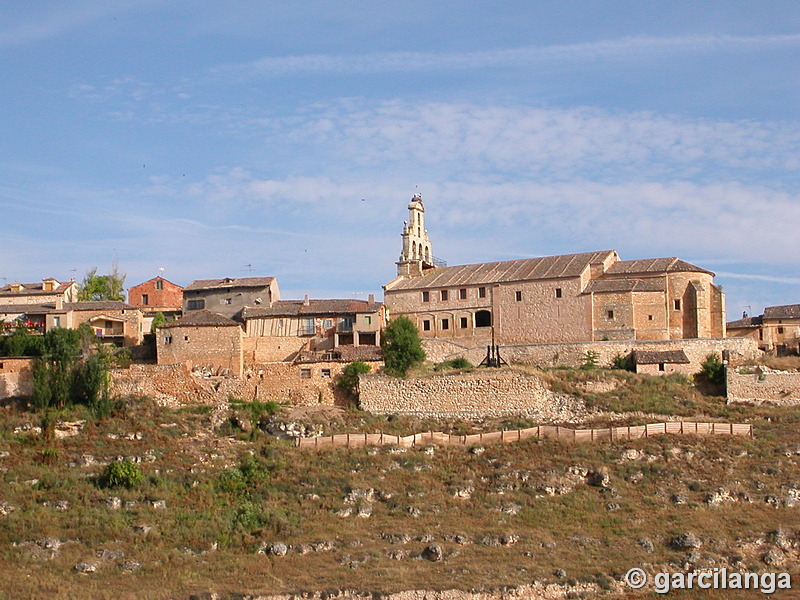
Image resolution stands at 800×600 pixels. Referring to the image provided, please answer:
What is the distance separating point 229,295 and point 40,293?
11.3 metres

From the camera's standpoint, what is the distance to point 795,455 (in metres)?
41.2

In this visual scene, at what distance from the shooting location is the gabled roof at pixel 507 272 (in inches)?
2283

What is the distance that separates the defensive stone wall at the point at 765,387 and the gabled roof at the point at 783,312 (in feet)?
37.5

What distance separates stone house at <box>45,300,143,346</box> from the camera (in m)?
57.5

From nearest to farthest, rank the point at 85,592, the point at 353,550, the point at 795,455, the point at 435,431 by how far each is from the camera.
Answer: the point at 85,592, the point at 353,550, the point at 795,455, the point at 435,431

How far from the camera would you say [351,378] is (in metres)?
48.7

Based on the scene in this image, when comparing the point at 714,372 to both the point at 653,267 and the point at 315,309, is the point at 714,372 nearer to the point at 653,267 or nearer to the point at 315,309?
the point at 653,267

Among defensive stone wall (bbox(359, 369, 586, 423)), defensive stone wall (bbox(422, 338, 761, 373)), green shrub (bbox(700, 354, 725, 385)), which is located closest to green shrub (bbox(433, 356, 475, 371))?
defensive stone wall (bbox(422, 338, 761, 373))

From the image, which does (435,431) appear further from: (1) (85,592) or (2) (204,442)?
(1) (85,592)

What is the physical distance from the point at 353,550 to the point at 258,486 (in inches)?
251

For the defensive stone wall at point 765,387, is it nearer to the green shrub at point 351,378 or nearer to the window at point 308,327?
the green shrub at point 351,378

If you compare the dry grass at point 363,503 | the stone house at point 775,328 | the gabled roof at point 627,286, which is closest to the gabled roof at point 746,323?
the stone house at point 775,328

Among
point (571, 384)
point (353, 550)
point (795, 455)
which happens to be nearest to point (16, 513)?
point (353, 550)

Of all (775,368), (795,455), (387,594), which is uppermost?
(775,368)
